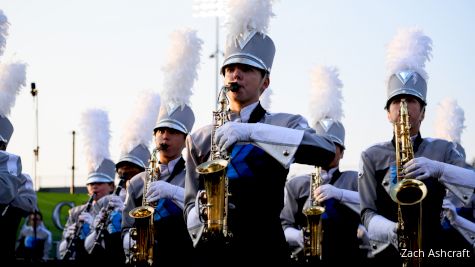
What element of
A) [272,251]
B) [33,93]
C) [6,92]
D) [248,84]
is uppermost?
[33,93]

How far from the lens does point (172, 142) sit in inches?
387

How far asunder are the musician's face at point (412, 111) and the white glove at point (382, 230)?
0.93 metres

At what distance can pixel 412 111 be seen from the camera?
26.0ft

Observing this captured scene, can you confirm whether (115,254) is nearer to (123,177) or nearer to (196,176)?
(123,177)

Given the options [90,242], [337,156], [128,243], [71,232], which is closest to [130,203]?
[128,243]

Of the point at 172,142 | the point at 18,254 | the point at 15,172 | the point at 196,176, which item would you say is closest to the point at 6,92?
the point at 15,172

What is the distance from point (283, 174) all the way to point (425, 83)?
2.55 m

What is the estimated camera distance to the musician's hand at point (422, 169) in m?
6.89

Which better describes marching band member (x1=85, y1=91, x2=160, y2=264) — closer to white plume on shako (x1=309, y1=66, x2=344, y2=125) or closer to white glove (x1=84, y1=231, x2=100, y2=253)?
white glove (x1=84, y1=231, x2=100, y2=253)

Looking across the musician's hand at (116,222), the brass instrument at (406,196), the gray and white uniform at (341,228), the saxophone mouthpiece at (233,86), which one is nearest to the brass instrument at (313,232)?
the gray and white uniform at (341,228)

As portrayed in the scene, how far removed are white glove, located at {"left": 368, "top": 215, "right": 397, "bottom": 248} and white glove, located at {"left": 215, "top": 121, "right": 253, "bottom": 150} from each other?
1.86 meters

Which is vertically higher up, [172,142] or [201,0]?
[201,0]

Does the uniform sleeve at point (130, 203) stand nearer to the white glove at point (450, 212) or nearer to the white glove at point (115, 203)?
the white glove at point (115, 203)

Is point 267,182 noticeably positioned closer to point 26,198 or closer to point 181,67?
point 181,67
